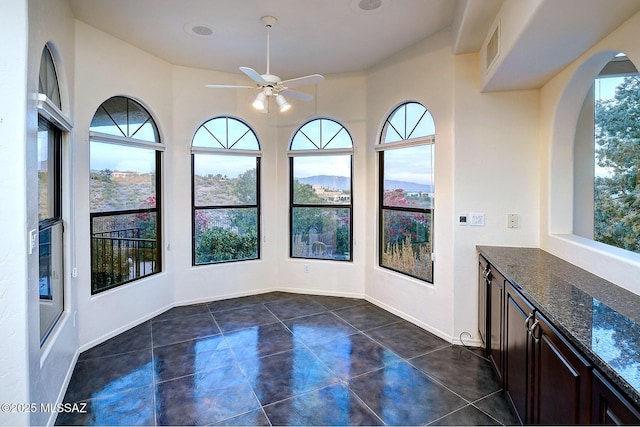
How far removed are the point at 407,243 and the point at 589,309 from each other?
2.43 meters

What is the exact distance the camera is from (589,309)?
1551mm

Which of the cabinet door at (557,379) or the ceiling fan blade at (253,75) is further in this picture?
the ceiling fan blade at (253,75)

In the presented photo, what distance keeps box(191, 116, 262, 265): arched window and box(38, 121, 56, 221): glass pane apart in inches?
71.7

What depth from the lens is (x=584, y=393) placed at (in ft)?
4.05

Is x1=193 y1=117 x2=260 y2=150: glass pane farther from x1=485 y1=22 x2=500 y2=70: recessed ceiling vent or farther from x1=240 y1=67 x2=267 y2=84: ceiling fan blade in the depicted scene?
x1=485 y1=22 x2=500 y2=70: recessed ceiling vent

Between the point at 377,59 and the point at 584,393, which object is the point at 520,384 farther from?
the point at 377,59


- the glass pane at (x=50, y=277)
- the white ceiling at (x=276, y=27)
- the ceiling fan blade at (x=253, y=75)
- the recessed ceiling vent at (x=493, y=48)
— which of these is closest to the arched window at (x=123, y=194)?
the glass pane at (x=50, y=277)

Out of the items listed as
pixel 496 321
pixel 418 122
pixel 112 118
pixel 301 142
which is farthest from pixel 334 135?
pixel 496 321

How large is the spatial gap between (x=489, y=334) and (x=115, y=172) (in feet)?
12.8

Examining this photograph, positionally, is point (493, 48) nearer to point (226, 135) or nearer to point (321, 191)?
point (321, 191)

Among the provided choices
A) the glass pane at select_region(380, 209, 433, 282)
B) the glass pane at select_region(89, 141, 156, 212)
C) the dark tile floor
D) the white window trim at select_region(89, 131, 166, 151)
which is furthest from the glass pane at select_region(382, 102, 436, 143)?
the glass pane at select_region(89, 141, 156, 212)

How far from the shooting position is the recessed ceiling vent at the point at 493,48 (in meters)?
2.51

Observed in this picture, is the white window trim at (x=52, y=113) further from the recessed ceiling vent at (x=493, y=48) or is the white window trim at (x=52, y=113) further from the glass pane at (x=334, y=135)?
the recessed ceiling vent at (x=493, y=48)

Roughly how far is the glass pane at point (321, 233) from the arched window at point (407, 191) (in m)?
0.59
